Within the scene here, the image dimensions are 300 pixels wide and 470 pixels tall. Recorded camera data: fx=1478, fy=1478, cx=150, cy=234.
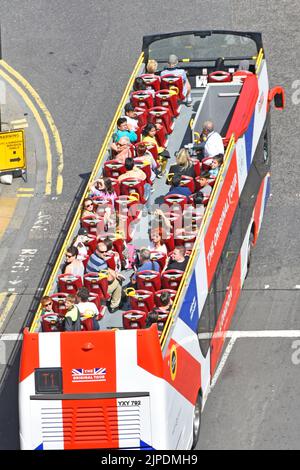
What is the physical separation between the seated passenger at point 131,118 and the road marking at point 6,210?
4654 mm

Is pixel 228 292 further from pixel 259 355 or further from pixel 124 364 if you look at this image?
pixel 124 364

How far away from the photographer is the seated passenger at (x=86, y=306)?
25.1 metres

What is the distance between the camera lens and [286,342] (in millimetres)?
29406

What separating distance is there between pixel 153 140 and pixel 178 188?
2281 millimetres

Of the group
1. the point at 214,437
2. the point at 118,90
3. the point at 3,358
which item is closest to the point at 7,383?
the point at 3,358

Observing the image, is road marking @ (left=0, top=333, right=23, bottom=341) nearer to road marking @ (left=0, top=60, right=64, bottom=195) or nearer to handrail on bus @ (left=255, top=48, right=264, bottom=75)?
road marking @ (left=0, top=60, right=64, bottom=195)

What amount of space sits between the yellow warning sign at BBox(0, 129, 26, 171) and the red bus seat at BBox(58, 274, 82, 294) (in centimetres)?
968

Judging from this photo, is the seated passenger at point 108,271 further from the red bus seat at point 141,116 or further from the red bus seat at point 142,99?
the red bus seat at point 142,99

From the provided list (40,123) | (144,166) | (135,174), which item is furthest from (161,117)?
(40,123)

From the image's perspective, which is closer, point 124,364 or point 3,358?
point 124,364

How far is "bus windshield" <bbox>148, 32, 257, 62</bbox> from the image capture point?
108 ft

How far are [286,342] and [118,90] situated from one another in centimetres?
1119

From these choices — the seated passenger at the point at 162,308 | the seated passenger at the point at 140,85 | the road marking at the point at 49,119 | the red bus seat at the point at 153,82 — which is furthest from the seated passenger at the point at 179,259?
the road marking at the point at 49,119

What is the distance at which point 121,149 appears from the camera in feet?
97.8
